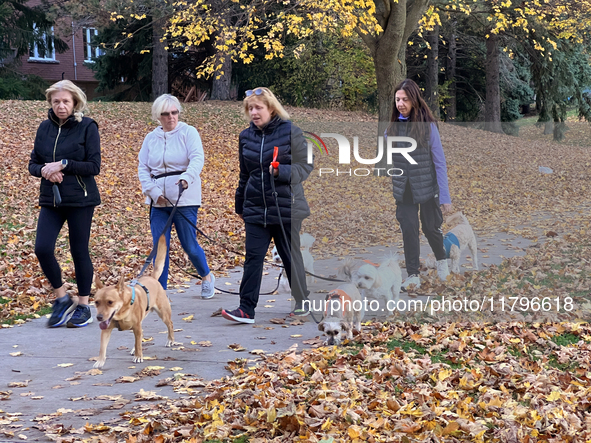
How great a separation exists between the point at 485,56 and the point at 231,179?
62.6 ft

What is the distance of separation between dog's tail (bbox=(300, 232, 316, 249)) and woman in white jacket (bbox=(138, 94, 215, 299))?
49.6 inches

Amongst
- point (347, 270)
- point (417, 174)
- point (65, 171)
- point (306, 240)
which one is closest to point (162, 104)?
point (65, 171)

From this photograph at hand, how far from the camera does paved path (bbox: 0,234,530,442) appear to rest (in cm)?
444

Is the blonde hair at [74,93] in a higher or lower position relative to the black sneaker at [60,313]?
higher

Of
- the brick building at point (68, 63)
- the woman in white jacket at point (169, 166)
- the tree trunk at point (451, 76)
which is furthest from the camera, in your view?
the brick building at point (68, 63)

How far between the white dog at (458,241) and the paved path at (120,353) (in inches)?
3.5

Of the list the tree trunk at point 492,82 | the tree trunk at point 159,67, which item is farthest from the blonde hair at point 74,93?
the tree trunk at point 492,82

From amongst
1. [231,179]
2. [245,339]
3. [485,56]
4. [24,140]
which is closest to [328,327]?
[245,339]

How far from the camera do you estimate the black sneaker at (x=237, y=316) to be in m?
6.48

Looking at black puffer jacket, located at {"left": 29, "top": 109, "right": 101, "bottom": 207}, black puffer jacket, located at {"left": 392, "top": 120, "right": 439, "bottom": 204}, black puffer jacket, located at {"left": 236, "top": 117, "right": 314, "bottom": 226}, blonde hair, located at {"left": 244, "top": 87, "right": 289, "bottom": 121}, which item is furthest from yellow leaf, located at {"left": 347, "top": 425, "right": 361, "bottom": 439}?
black puffer jacket, located at {"left": 29, "top": 109, "right": 101, "bottom": 207}

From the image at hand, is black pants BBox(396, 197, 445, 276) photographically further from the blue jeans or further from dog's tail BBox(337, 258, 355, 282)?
the blue jeans

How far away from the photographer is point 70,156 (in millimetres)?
6355

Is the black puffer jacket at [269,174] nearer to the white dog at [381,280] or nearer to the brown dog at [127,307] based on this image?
the white dog at [381,280]

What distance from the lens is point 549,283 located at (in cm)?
649
